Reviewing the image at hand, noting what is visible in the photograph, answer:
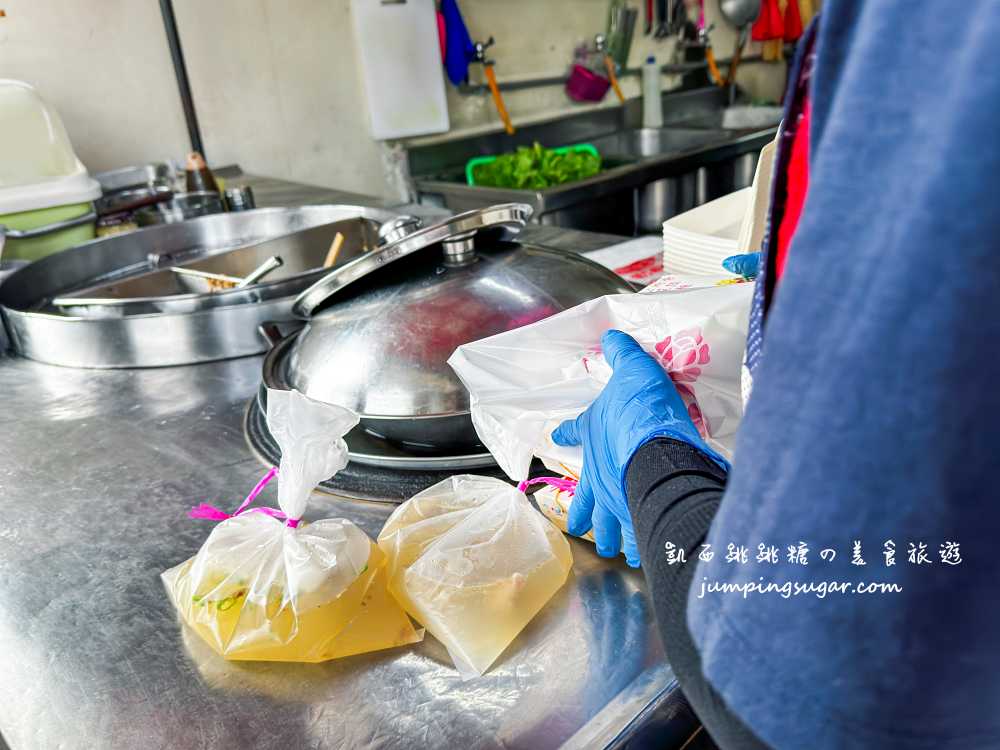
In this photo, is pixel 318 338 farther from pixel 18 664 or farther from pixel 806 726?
pixel 806 726

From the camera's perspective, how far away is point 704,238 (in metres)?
1.39

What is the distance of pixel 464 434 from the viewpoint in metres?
0.98

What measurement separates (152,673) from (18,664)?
145mm

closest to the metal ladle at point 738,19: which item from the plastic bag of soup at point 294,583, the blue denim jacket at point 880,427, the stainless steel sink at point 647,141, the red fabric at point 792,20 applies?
the red fabric at point 792,20

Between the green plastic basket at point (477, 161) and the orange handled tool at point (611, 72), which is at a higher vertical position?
the orange handled tool at point (611, 72)

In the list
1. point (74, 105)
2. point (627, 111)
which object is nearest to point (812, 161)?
point (74, 105)

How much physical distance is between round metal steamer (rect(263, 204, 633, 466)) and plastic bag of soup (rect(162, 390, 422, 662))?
0.19 m

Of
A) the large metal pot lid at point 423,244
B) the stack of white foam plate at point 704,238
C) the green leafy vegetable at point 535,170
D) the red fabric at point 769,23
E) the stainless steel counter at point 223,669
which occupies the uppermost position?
the red fabric at point 769,23

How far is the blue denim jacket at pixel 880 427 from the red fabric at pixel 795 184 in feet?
0.25

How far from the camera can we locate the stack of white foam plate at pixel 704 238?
54.0 inches

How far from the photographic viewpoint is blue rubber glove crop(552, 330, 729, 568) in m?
0.68

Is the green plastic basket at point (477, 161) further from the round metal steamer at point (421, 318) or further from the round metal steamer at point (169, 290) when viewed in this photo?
the round metal steamer at point (421, 318)

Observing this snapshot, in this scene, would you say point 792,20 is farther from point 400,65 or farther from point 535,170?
point 400,65

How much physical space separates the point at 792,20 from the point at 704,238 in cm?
471
